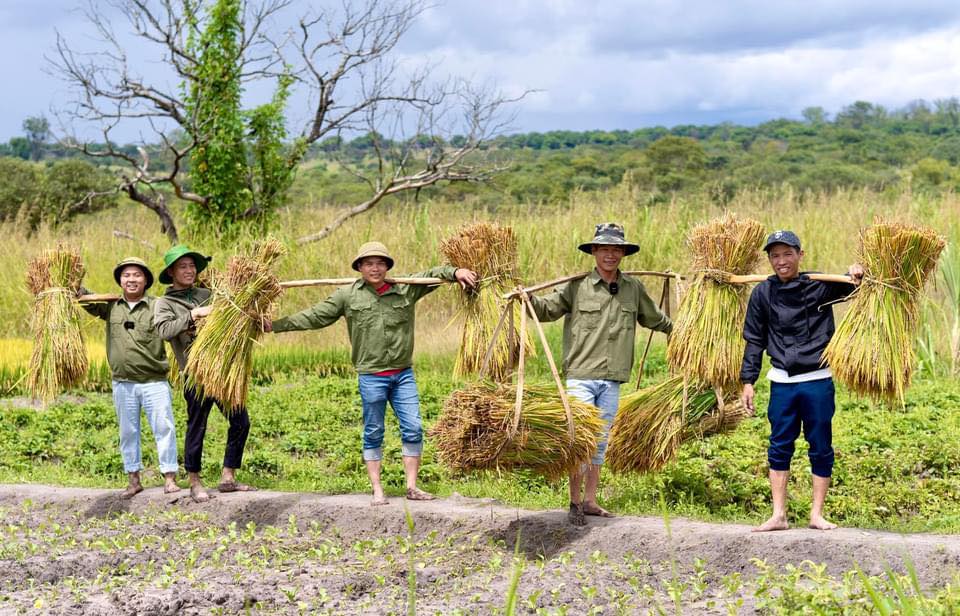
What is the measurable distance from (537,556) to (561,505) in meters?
0.83


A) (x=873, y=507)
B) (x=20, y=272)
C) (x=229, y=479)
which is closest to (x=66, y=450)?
(x=229, y=479)

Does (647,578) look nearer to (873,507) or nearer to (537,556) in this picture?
(537,556)

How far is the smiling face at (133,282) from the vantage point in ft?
22.2

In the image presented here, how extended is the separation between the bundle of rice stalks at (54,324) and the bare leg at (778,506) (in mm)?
4205

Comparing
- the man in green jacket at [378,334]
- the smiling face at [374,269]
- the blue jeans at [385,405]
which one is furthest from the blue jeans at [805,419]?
the smiling face at [374,269]

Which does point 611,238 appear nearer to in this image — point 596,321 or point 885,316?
point 596,321

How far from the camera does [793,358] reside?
528cm

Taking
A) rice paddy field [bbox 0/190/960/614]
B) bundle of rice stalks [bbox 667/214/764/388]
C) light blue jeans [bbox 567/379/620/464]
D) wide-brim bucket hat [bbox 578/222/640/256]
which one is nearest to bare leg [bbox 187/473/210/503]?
rice paddy field [bbox 0/190/960/614]

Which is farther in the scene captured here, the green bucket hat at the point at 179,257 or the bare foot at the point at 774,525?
the green bucket hat at the point at 179,257

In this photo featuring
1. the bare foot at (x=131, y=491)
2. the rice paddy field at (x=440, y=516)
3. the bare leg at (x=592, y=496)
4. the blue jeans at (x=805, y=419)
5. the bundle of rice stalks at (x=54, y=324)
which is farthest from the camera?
the bare foot at (x=131, y=491)

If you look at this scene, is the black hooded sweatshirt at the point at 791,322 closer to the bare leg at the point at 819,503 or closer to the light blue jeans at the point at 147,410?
the bare leg at the point at 819,503

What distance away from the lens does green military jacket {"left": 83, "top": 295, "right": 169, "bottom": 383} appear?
669 cm

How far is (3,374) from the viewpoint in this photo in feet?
37.3

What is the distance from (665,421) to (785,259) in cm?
110
